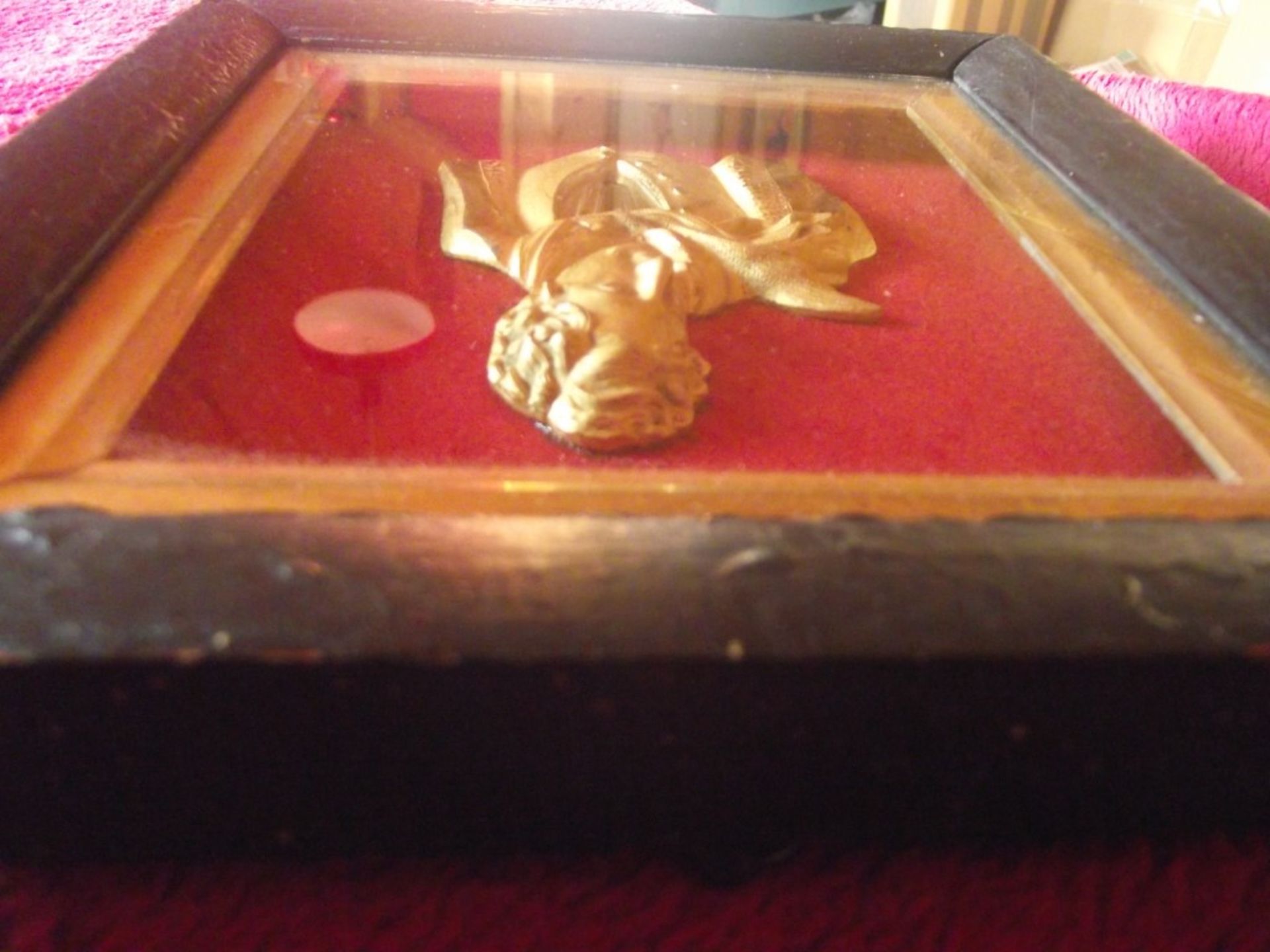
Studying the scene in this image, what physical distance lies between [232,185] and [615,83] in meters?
0.33

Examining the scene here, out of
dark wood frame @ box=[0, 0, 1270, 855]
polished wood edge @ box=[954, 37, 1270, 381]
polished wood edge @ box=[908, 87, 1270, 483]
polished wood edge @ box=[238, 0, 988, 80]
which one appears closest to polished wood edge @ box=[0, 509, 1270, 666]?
dark wood frame @ box=[0, 0, 1270, 855]

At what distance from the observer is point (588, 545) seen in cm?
32

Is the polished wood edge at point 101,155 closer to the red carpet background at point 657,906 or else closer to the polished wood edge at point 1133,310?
the red carpet background at point 657,906

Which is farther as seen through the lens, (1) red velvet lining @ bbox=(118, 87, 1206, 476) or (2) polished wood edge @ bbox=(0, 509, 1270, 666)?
(1) red velvet lining @ bbox=(118, 87, 1206, 476)

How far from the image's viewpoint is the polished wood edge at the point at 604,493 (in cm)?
34

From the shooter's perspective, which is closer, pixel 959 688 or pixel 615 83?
pixel 959 688

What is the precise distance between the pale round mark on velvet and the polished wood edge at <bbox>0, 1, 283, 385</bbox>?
11cm

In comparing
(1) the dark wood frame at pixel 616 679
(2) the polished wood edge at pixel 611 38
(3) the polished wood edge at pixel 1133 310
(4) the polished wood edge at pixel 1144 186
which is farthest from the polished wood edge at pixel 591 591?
(2) the polished wood edge at pixel 611 38

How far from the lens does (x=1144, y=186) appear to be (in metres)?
0.60

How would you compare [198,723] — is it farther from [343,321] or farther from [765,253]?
[765,253]

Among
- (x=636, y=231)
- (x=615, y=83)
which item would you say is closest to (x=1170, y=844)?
(x=636, y=231)

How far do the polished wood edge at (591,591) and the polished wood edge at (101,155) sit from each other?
6.5 inches

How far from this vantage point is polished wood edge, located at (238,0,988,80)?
2.68 ft

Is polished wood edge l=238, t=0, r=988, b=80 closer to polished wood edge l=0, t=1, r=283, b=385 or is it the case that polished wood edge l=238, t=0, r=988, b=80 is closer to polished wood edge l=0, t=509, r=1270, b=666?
polished wood edge l=0, t=1, r=283, b=385
